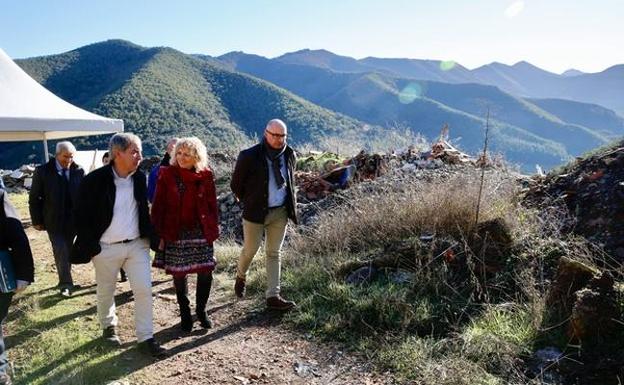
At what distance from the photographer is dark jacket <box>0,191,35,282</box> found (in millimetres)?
3115

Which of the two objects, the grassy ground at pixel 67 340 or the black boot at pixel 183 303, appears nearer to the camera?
the grassy ground at pixel 67 340

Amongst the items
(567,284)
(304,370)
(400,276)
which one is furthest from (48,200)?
(567,284)

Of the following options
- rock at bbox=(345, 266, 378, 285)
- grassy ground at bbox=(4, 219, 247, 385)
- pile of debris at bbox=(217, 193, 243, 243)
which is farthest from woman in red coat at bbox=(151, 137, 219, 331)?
pile of debris at bbox=(217, 193, 243, 243)

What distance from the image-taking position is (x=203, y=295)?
14.0ft

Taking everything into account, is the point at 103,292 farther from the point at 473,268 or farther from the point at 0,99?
the point at 0,99

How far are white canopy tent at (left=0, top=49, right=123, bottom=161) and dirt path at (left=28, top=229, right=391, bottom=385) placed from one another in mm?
4768

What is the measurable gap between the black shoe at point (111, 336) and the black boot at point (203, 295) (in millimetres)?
728

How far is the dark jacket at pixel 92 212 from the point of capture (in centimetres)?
→ 357

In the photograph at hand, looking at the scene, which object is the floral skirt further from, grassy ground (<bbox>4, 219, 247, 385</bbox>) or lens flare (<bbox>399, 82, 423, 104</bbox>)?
lens flare (<bbox>399, 82, 423, 104</bbox>)

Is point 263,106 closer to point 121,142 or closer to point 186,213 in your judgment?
point 186,213

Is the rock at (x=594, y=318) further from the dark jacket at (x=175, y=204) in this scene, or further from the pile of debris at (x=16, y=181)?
the pile of debris at (x=16, y=181)

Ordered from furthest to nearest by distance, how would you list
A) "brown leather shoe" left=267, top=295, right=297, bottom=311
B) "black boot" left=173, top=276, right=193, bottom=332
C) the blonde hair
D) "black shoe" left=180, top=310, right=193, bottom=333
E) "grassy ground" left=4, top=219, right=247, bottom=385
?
1. "brown leather shoe" left=267, top=295, right=297, bottom=311
2. "black shoe" left=180, top=310, right=193, bottom=333
3. "black boot" left=173, top=276, right=193, bottom=332
4. the blonde hair
5. "grassy ground" left=4, top=219, right=247, bottom=385

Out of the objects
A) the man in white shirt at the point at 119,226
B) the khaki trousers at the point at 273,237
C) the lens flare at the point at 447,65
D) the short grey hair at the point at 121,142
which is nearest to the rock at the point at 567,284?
the khaki trousers at the point at 273,237

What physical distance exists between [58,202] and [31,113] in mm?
3998
